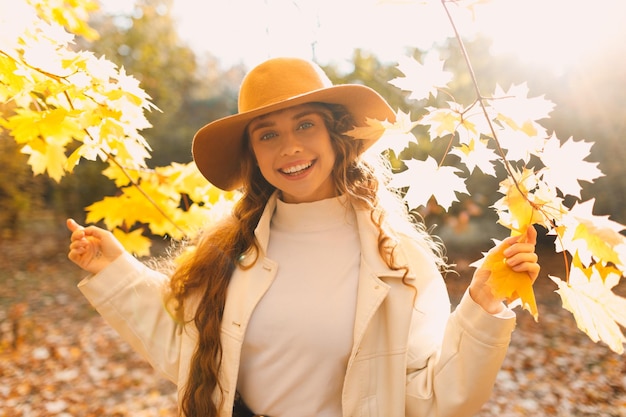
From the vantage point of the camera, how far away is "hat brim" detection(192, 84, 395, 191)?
1.48m

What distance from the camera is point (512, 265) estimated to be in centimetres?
113

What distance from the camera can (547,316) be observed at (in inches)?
239

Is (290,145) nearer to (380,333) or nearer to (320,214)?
(320,214)

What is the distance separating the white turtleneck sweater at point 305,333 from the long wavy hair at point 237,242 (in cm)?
11

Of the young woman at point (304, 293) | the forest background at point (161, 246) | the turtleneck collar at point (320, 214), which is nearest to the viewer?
the young woman at point (304, 293)

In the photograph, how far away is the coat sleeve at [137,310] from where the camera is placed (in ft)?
5.42

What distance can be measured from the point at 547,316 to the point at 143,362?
488 cm

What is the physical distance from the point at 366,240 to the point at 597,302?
71 cm

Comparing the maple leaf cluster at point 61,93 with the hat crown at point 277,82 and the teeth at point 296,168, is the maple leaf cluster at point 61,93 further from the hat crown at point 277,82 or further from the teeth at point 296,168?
the teeth at point 296,168

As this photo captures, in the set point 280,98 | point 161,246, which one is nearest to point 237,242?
point 280,98

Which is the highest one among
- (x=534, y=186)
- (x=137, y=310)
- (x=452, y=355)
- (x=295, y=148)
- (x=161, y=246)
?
(x=295, y=148)

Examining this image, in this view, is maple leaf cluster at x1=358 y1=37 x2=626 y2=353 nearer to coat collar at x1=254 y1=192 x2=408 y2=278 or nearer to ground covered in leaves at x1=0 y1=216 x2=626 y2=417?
coat collar at x1=254 y1=192 x2=408 y2=278

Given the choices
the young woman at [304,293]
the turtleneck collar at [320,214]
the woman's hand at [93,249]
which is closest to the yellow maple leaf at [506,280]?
the young woman at [304,293]

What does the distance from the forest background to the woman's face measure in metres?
1.46
